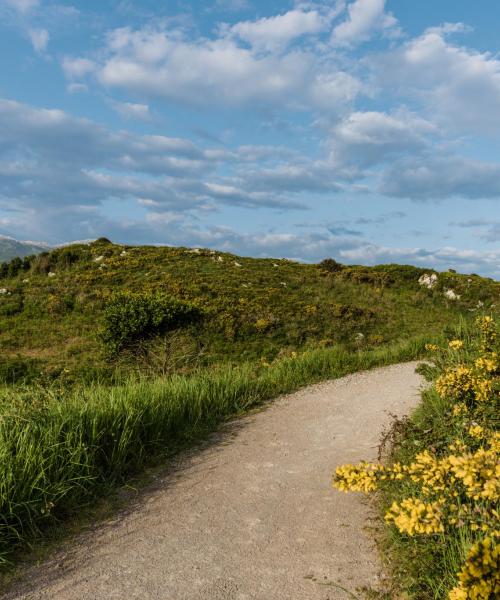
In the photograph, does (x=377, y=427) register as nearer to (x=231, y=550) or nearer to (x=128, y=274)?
(x=231, y=550)

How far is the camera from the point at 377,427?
7879 mm

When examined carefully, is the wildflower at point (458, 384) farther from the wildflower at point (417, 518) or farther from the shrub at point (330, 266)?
the shrub at point (330, 266)

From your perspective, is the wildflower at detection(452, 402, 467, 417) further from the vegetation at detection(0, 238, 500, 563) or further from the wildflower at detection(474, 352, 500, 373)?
the vegetation at detection(0, 238, 500, 563)

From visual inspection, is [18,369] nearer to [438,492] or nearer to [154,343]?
[154,343]

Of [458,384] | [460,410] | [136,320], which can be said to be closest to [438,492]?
[460,410]

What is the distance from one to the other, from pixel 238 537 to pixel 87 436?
2321mm

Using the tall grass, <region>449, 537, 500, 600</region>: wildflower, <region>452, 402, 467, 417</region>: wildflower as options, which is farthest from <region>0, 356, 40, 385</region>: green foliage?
<region>449, 537, 500, 600</region>: wildflower

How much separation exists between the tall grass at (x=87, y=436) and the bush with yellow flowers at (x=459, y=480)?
2932mm

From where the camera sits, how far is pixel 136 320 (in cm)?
1564

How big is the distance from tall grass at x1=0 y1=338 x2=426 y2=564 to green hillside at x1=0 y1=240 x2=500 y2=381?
264 centimetres

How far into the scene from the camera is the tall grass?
→ 4875 millimetres

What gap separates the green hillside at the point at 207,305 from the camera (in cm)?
1574

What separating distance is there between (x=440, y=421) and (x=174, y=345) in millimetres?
10277

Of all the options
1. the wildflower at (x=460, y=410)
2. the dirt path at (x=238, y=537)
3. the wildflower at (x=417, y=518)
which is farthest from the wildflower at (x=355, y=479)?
the wildflower at (x=460, y=410)
